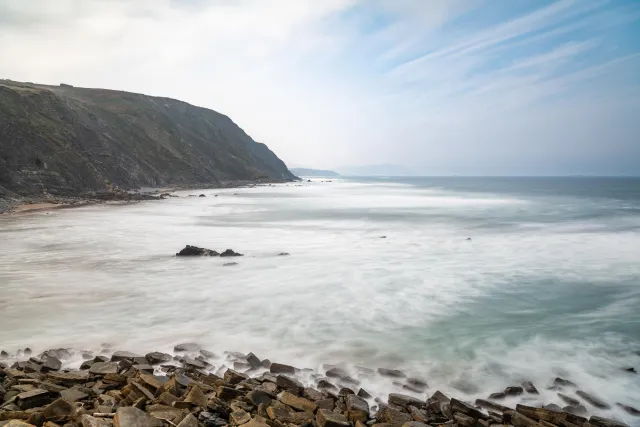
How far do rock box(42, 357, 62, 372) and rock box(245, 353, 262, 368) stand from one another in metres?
2.99

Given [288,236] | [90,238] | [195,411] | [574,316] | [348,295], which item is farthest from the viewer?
[288,236]

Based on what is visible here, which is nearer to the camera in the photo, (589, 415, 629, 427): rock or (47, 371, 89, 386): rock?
(589, 415, 629, 427): rock

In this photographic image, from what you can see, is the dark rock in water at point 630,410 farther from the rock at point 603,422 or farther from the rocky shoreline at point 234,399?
the rock at point 603,422

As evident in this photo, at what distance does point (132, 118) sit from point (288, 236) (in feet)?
228

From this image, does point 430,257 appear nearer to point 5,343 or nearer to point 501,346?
point 501,346

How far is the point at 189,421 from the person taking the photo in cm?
448

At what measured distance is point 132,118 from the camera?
80.6 m

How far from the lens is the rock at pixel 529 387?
643 centimetres

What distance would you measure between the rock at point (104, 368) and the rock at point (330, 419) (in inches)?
126

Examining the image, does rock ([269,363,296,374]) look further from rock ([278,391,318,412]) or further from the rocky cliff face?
the rocky cliff face

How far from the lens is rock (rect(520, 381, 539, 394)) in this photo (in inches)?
253

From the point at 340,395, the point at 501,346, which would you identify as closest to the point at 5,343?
the point at 340,395

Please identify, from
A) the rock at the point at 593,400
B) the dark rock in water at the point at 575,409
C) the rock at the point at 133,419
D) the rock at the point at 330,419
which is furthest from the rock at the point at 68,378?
the rock at the point at 593,400

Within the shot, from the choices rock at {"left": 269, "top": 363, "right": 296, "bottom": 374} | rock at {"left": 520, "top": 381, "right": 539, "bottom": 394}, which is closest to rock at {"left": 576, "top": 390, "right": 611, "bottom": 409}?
rock at {"left": 520, "top": 381, "right": 539, "bottom": 394}
